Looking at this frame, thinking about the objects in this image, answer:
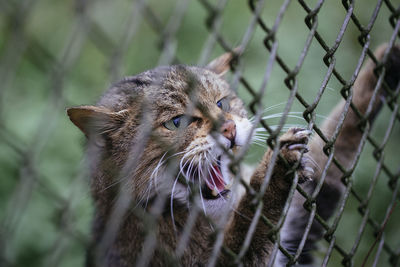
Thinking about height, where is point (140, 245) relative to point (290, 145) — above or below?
below

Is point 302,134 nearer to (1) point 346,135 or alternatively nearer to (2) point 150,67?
(1) point 346,135

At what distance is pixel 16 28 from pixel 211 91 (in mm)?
1527

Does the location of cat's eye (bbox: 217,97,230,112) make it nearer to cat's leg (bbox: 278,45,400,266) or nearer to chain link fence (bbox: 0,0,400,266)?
chain link fence (bbox: 0,0,400,266)

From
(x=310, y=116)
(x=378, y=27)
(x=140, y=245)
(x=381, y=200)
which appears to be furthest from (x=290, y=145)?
(x=378, y=27)

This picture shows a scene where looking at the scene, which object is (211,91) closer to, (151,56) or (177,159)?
(177,159)

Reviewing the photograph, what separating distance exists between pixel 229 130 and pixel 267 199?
1.34 feet

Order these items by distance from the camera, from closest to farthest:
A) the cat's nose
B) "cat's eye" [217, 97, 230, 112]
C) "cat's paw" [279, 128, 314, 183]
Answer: "cat's paw" [279, 128, 314, 183] → the cat's nose → "cat's eye" [217, 97, 230, 112]

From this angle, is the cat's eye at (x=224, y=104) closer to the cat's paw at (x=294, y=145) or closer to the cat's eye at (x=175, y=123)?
the cat's eye at (x=175, y=123)

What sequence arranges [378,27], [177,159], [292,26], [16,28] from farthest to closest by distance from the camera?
[292,26], [378,27], [177,159], [16,28]

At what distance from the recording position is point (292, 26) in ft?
17.7

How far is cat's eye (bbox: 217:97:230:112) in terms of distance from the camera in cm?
272

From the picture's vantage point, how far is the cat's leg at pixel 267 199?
2035mm

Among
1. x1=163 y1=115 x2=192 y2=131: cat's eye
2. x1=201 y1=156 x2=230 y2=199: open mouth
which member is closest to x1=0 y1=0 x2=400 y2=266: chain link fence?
x1=201 y1=156 x2=230 y2=199: open mouth

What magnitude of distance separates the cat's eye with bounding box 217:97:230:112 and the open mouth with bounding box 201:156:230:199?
1.29ft
